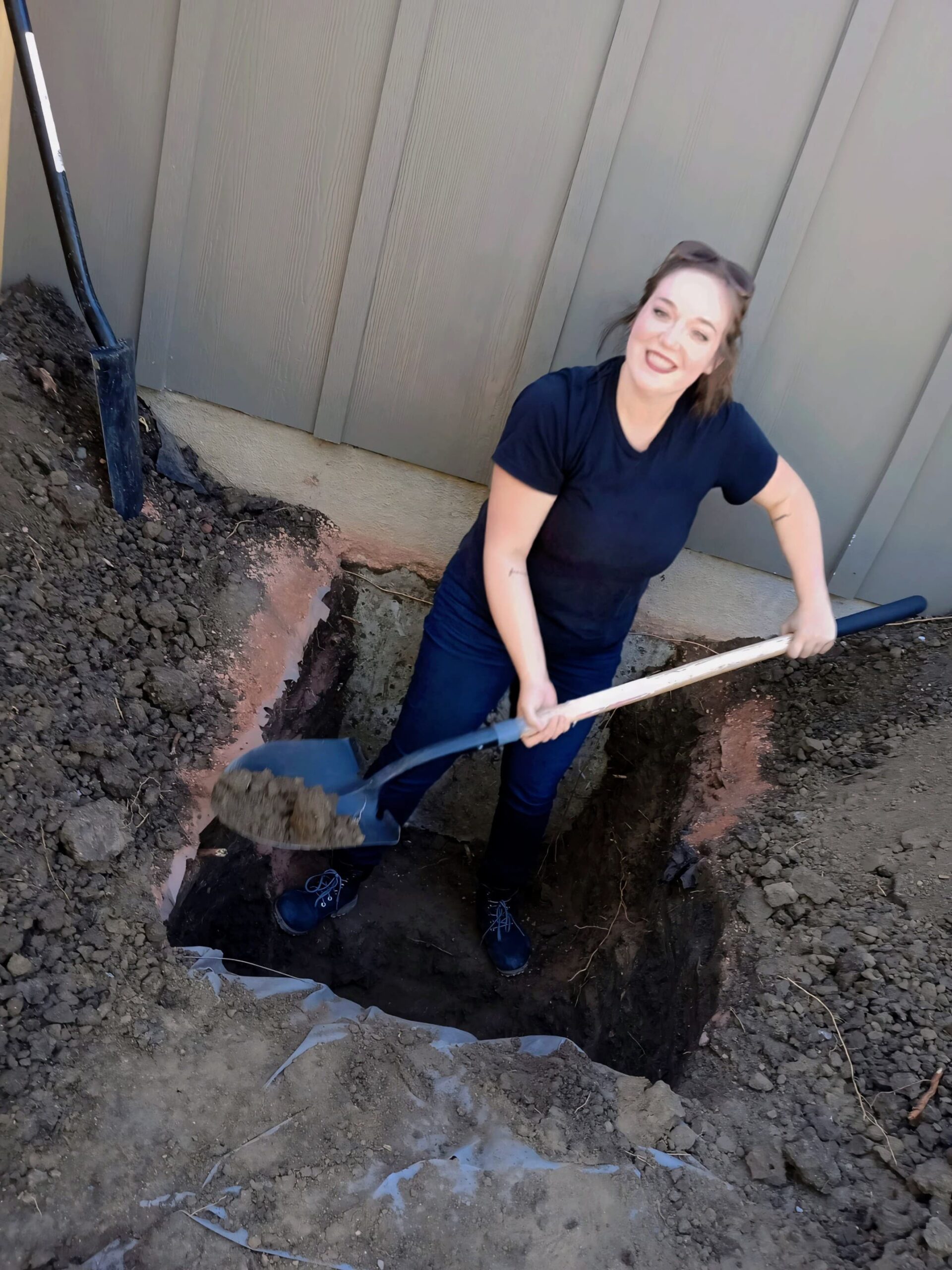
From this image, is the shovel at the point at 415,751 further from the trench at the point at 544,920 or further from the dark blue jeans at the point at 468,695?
the trench at the point at 544,920

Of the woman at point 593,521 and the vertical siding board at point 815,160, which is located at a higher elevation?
the vertical siding board at point 815,160

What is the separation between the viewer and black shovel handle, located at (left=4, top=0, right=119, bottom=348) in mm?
2051

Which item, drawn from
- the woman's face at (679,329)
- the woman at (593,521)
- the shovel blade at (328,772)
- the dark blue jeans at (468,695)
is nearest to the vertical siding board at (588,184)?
the woman at (593,521)

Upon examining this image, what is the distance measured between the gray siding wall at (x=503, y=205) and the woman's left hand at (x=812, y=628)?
643 millimetres

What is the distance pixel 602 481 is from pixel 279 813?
113 cm

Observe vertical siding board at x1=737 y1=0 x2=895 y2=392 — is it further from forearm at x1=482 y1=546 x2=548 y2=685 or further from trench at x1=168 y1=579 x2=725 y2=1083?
trench at x1=168 y1=579 x2=725 y2=1083

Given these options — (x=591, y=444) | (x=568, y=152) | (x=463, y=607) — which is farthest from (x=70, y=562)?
(x=568, y=152)

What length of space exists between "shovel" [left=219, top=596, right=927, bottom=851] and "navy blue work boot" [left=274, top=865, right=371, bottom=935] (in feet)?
1.51

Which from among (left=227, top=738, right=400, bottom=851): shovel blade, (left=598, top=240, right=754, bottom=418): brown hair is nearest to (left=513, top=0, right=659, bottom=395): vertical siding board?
(left=598, top=240, right=754, bottom=418): brown hair

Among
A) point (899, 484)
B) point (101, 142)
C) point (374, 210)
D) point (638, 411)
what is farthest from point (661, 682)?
point (101, 142)

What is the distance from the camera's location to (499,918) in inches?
116

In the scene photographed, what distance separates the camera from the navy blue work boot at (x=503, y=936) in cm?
292

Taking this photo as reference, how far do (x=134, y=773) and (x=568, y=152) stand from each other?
194cm

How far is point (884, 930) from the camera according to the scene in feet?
6.97
